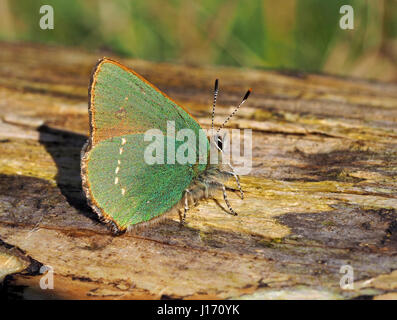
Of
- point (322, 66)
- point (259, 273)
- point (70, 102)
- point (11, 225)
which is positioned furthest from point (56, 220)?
point (322, 66)

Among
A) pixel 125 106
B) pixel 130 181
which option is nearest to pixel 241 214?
pixel 130 181

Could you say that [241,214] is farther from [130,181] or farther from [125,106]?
[125,106]

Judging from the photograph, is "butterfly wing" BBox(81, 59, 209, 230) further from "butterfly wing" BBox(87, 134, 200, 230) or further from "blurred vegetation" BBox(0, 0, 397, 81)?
"blurred vegetation" BBox(0, 0, 397, 81)

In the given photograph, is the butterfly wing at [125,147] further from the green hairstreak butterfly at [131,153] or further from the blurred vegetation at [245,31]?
the blurred vegetation at [245,31]

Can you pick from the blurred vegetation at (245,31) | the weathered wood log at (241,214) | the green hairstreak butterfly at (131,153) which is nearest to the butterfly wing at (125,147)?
the green hairstreak butterfly at (131,153)

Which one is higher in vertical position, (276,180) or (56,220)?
(276,180)

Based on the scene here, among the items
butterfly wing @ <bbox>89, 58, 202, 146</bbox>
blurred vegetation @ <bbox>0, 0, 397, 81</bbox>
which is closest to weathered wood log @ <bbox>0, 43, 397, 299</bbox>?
butterfly wing @ <bbox>89, 58, 202, 146</bbox>
